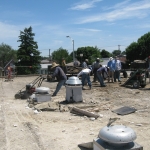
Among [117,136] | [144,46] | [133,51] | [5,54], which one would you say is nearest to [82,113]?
[117,136]

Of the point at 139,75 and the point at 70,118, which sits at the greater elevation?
the point at 139,75

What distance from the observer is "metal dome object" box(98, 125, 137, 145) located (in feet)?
11.1

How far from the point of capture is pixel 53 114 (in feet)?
25.6

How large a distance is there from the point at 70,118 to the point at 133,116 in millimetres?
1776

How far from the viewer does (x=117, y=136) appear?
3.39 meters

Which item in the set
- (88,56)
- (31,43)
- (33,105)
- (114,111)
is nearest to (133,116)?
(114,111)

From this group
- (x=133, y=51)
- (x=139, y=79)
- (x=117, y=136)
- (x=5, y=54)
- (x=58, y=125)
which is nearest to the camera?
(x=117, y=136)

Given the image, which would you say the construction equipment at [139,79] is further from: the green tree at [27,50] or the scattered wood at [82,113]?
the green tree at [27,50]

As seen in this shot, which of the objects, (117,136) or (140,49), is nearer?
(117,136)

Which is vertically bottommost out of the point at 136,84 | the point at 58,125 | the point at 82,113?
the point at 58,125

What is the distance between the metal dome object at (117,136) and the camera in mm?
3383

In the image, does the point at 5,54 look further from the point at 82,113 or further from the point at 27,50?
the point at 82,113

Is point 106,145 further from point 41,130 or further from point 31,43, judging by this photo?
point 31,43

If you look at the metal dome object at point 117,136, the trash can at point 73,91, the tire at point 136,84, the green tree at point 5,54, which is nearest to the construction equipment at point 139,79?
the tire at point 136,84
